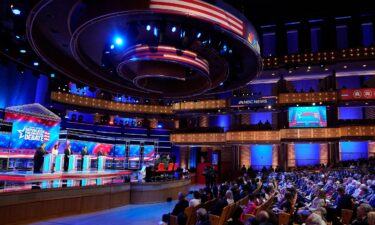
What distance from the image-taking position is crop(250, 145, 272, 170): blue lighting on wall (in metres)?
25.6

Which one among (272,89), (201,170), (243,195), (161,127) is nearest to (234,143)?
(201,170)

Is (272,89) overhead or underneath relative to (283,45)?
underneath

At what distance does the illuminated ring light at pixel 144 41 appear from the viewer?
752 cm

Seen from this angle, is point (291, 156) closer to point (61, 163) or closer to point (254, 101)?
point (254, 101)

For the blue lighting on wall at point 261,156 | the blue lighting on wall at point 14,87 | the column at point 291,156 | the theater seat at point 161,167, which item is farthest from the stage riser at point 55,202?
the column at point 291,156

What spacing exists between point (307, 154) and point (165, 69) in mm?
17245

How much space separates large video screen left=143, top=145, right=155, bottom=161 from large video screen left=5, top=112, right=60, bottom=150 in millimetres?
10553

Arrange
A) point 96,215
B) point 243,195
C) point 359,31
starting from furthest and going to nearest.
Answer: point 359,31, point 96,215, point 243,195

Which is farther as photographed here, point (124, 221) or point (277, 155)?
point (277, 155)

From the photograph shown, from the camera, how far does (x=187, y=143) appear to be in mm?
25125

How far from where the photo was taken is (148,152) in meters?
27.7

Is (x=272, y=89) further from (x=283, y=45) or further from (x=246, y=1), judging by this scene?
(x=246, y=1)

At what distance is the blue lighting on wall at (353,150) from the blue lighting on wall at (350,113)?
1961 millimetres

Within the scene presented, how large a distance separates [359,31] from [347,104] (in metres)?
5.97
